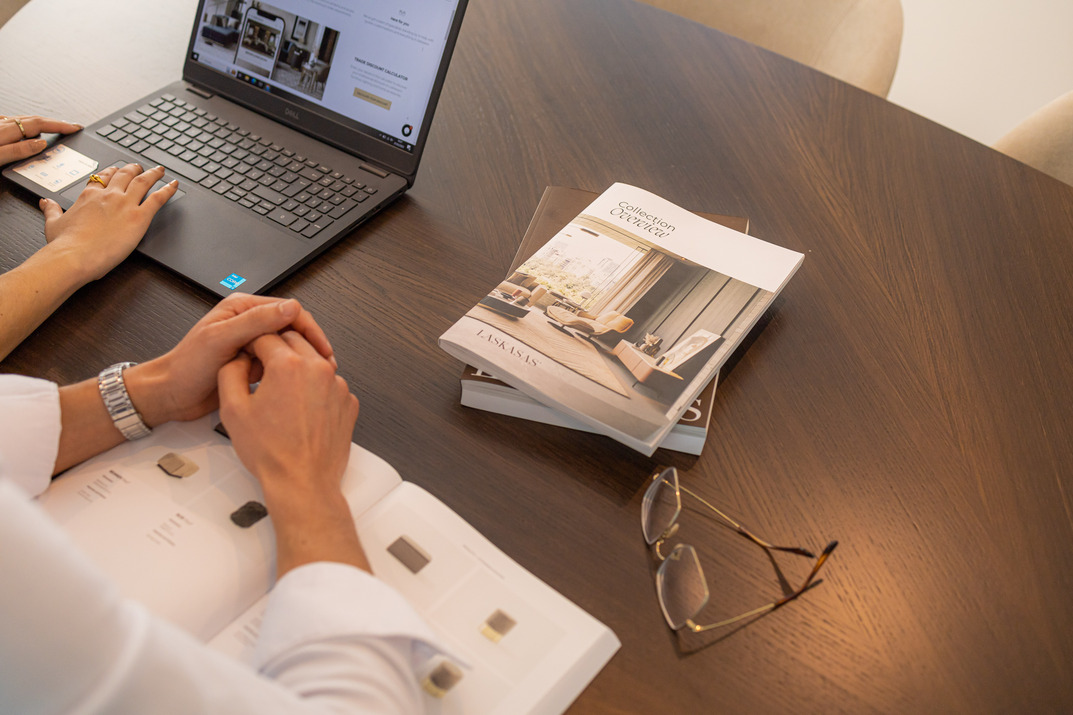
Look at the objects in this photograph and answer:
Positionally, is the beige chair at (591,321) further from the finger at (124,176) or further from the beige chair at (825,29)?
the beige chair at (825,29)

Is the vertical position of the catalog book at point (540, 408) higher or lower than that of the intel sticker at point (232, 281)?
higher

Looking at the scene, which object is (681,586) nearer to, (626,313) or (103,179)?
(626,313)

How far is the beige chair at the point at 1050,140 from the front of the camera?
127cm

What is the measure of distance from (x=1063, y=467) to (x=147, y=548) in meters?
0.87

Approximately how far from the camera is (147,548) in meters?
0.61

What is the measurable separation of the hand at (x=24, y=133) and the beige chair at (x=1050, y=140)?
1513 mm

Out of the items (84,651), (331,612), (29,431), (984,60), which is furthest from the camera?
(984,60)

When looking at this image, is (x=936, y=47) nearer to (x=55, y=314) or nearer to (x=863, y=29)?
(x=863, y=29)

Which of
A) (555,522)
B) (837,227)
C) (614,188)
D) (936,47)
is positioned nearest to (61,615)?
(555,522)

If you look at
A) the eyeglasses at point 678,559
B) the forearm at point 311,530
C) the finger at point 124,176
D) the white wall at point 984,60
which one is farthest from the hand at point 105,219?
the white wall at point 984,60

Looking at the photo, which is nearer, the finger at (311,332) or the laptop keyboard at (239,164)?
the finger at (311,332)

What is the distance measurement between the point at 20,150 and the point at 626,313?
82cm

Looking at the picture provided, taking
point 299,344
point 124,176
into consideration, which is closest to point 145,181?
point 124,176

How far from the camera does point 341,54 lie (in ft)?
3.30
